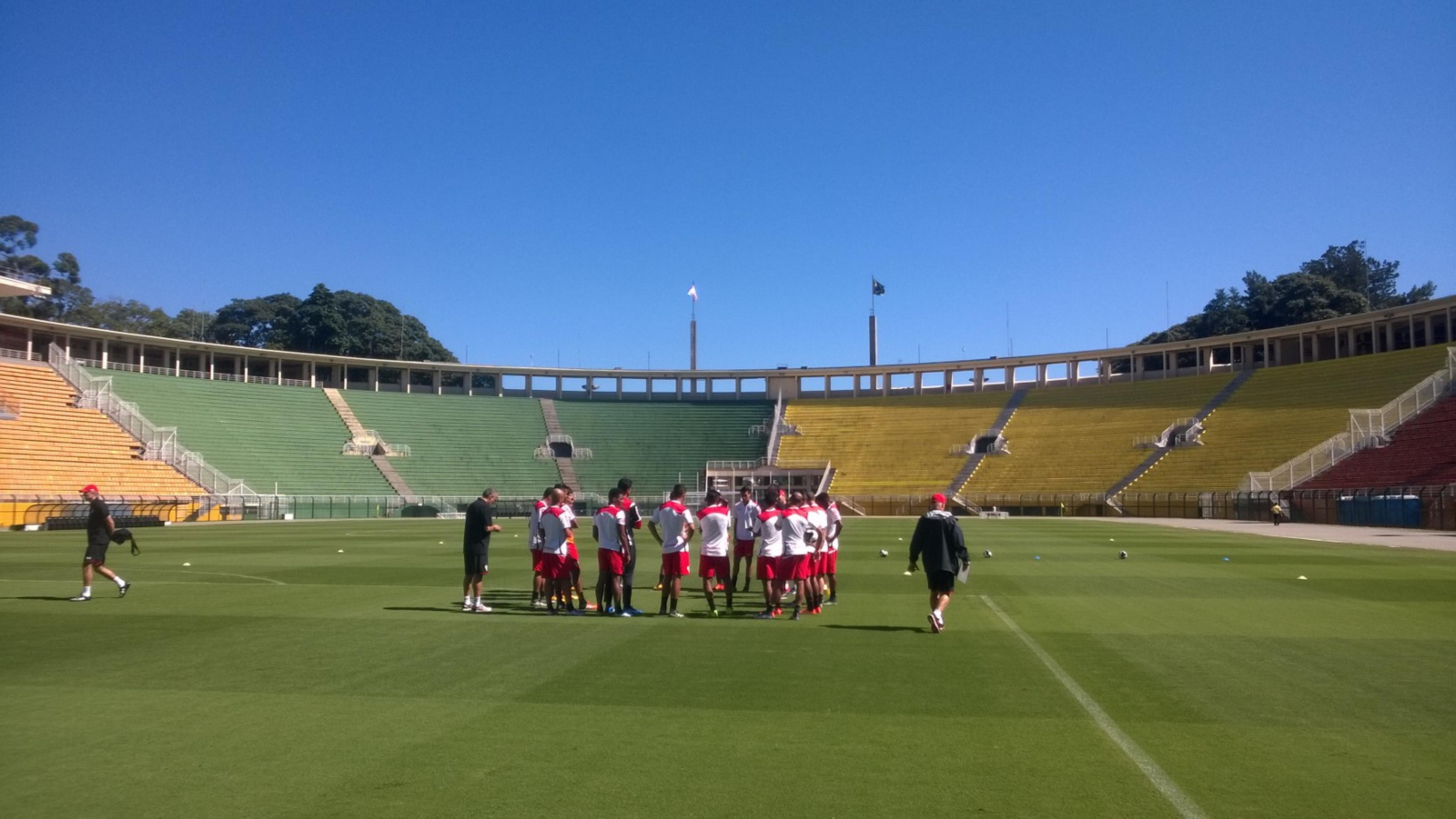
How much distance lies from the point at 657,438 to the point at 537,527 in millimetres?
63910

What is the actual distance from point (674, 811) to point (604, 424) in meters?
74.7

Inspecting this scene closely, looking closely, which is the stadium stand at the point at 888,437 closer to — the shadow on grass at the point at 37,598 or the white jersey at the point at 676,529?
the white jersey at the point at 676,529

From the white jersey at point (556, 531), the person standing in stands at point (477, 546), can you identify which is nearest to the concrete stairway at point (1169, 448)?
the white jersey at point (556, 531)

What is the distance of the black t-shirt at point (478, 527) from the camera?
1414 cm

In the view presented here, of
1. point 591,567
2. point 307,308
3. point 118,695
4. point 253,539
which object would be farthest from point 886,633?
point 307,308

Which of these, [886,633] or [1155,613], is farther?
[1155,613]

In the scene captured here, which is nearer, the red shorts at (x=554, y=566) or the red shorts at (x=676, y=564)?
the red shorts at (x=676, y=564)

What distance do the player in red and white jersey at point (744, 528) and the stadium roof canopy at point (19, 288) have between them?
46607 mm

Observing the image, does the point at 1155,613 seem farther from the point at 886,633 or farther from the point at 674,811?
the point at 674,811

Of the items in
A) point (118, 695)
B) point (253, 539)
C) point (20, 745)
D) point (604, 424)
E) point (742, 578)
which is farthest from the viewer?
point (604, 424)

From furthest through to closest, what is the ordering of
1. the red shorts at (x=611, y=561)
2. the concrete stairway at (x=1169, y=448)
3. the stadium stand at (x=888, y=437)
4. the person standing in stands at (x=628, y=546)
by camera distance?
1. the stadium stand at (x=888, y=437)
2. the concrete stairway at (x=1169, y=448)
3. the red shorts at (x=611, y=561)
4. the person standing in stands at (x=628, y=546)

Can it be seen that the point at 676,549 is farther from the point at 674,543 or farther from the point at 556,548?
the point at 556,548

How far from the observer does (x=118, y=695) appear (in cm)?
874

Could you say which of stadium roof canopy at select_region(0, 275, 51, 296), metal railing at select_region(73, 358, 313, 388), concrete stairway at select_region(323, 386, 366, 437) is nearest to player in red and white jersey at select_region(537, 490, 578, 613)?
stadium roof canopy at select_region(0, 275, 51, 296)
